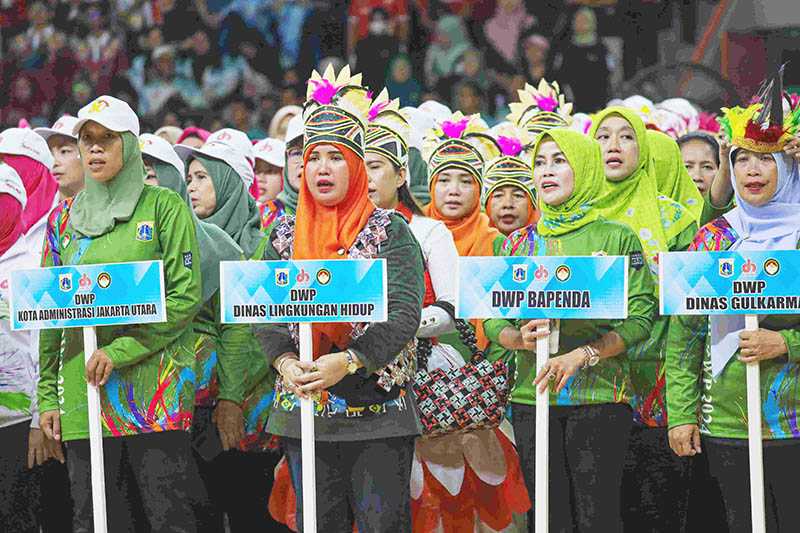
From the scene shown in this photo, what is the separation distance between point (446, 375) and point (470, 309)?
0.73m

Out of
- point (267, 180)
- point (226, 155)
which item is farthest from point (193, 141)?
point (226, 155)

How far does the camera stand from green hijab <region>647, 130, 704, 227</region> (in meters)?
6.09

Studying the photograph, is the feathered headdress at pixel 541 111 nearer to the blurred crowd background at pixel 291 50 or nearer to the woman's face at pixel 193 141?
the woman's face at pixel 193 141

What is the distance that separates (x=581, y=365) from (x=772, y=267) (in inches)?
27.5

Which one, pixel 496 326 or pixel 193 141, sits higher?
pixel 193 141

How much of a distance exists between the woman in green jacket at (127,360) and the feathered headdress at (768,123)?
183 centimetres

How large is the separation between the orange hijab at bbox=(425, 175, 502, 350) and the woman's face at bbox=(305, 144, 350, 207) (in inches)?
45.2

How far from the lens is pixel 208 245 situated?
5383 millimetres

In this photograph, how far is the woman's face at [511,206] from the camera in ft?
19.8

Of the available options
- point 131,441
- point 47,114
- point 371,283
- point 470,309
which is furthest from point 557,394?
point 47,114

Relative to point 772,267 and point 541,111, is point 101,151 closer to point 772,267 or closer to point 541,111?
point 772,267

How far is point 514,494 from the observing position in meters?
5.55

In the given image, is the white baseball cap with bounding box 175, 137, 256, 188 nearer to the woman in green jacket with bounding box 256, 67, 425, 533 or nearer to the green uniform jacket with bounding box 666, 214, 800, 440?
the woman in green jacket with bounding box 256, 67, 425, 533

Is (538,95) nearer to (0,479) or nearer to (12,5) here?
(0,479)
